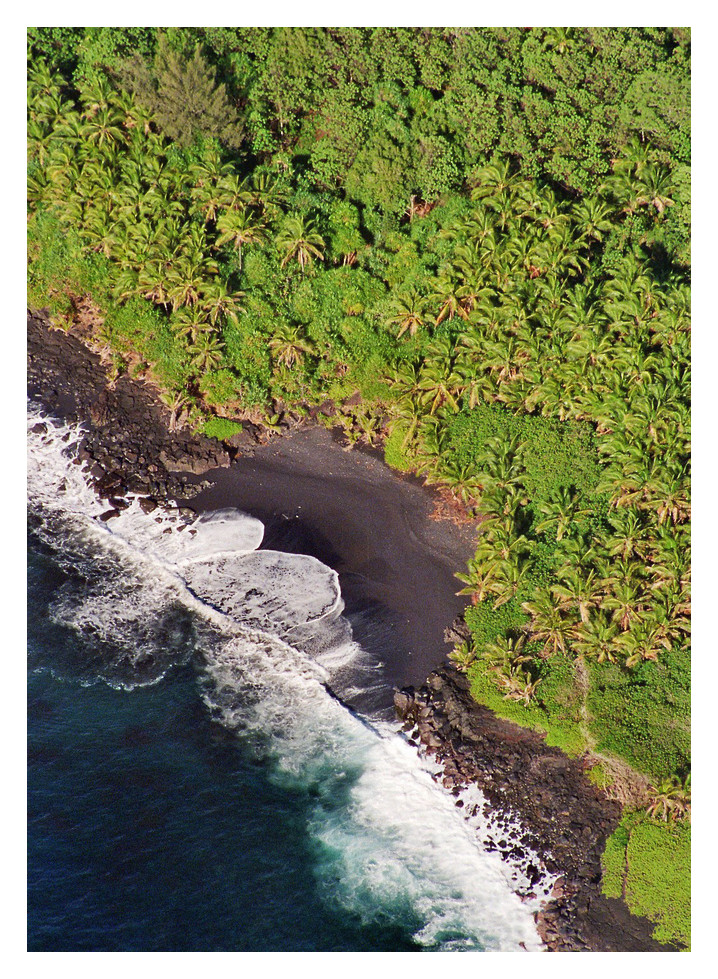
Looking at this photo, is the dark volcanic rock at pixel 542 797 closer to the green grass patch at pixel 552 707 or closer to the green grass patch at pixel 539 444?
the green grass patch at pixel 552 707

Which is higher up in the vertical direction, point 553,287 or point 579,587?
point 553,287

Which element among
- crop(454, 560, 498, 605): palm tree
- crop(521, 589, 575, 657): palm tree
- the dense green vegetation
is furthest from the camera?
the dense green vegetation

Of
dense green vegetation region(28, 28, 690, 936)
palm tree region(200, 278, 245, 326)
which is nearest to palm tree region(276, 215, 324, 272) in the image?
dense green vegetation region(28, 28, 690, 936)

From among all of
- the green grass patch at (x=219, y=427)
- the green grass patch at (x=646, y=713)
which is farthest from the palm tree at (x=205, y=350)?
the green grass patch at (x=646, y=713)

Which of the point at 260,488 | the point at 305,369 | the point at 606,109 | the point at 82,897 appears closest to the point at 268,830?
the point at 82,897

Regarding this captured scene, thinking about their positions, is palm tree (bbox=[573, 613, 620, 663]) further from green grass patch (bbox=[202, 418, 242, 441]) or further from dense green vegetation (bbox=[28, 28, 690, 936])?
green grass patch (bbox=[202, 418, 242, 441])

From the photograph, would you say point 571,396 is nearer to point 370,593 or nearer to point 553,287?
point 553,287
